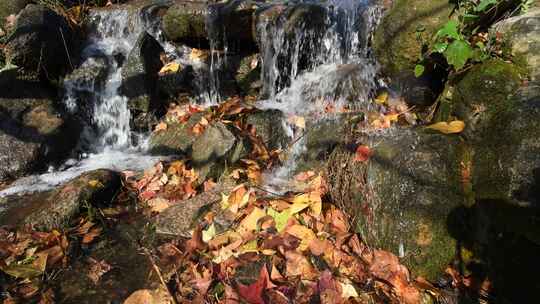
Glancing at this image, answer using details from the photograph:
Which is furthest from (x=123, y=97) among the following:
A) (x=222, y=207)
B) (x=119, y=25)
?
(x=222, y=207)

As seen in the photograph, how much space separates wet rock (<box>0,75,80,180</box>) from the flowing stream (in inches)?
9.5

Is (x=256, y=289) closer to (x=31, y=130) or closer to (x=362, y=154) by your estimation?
(x=362, y=154)

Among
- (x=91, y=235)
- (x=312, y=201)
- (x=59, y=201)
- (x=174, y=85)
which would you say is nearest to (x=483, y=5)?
(x=312, y=201)

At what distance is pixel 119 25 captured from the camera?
7.68 metres

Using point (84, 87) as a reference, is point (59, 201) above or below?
below

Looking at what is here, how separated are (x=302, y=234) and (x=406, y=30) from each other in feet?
9.24

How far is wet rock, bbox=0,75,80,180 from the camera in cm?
548

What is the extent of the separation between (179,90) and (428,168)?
4884 mm

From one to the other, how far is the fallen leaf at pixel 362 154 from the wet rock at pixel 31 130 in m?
4.75

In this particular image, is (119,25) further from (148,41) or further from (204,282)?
(204,282)

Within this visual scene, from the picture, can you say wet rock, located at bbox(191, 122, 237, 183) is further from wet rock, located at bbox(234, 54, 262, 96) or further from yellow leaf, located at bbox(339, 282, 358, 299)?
wet rock, located at bbox(234, 54, 262, 96)

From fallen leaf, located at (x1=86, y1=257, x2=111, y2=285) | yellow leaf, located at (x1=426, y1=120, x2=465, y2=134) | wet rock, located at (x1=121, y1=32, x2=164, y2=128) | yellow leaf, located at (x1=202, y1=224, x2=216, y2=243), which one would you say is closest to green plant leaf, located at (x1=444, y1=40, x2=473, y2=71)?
yellow leaf, located at (x1=426, y1=120, x2=465, y2=134)

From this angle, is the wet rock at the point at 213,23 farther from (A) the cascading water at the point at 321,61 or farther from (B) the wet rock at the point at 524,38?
(B) the wet rock at the point at 524,38

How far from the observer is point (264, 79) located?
6570 mm
